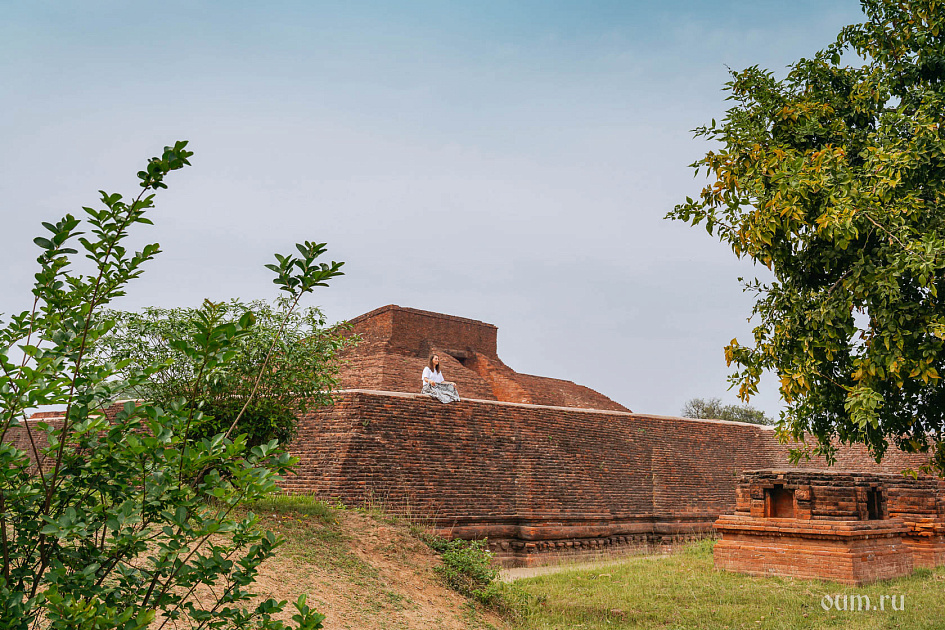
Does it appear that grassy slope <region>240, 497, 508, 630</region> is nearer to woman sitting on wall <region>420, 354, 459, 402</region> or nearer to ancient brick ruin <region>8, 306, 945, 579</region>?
ancient brick ruin <region>8, 306, 945, 579</region>

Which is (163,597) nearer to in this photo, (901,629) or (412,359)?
(901,629)

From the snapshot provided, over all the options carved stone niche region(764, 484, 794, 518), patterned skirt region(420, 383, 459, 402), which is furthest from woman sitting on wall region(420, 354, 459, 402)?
carved stone niche region(764, 484, 794, 518)

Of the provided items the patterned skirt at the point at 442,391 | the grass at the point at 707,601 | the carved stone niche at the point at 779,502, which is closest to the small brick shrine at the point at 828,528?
the carved stone niche at the point at 779,502

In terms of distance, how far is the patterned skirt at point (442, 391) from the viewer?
41.1 feet

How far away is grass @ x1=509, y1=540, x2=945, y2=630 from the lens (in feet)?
22.4

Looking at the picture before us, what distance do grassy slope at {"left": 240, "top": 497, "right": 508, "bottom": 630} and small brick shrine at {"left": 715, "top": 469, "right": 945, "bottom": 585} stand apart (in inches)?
180

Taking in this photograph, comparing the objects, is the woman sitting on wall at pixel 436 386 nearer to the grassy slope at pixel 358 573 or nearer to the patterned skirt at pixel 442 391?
the patterned skirt at pixel 442 391

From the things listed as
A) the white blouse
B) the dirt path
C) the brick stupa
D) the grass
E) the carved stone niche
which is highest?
the brick stupa

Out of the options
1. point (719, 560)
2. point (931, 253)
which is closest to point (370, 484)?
point (719, 560)

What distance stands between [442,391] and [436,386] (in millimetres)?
145

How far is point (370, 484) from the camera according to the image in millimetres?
10930

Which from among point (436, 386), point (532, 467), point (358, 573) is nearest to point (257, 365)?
point (358, 573)

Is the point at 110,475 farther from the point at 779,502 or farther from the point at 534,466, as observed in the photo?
the point at 534,466

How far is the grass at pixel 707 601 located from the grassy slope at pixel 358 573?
3.11ft
